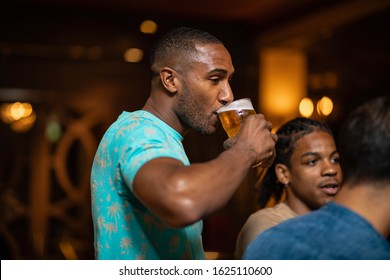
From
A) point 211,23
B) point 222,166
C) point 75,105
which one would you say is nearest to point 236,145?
point 222,166

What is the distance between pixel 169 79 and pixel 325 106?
485 centimetres

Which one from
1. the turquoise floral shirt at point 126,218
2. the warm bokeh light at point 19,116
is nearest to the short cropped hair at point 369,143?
the turquoise floral shirt at point 126,218

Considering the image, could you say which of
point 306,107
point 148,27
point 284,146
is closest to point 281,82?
point 306,107

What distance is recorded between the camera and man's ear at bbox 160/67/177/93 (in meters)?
1.64

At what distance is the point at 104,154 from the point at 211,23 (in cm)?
479

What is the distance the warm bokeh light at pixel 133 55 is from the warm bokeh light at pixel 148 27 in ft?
0.66

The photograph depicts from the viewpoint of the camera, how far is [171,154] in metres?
1.33

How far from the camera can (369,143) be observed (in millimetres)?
1109

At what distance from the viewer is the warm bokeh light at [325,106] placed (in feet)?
20.6

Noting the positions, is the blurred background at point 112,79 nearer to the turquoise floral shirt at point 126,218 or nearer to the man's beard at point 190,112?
the man's beard at point 190,112

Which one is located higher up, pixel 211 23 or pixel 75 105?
pixel 211 23

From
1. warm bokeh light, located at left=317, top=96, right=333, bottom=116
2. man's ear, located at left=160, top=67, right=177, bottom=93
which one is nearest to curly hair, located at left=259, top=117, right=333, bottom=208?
man's ear, located at left=160, top=67, right=177, bottom=93
